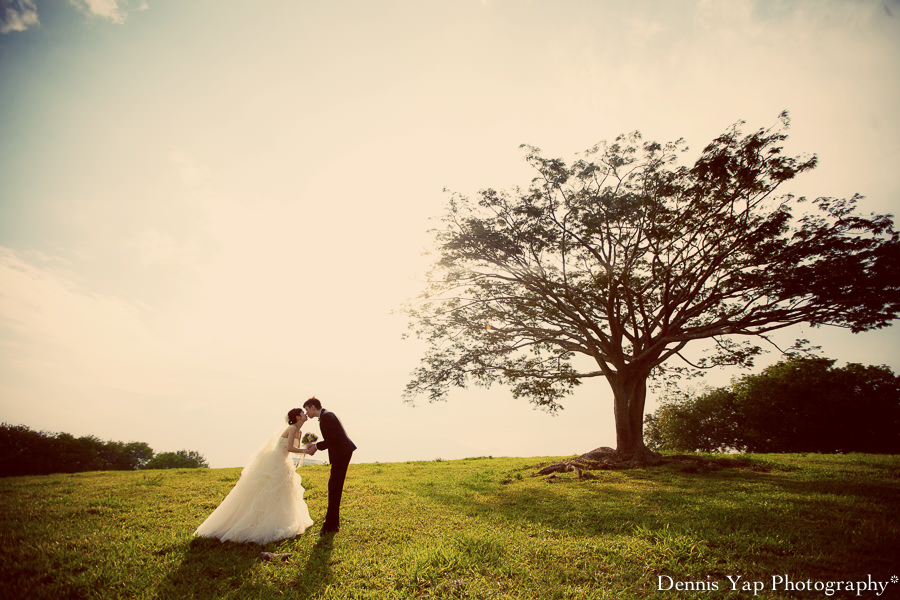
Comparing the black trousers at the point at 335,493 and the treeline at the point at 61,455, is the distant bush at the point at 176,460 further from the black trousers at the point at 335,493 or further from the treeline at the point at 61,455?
the black trousers at the point at 335,493

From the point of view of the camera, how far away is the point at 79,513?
9680mm

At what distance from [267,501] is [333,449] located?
169 cm

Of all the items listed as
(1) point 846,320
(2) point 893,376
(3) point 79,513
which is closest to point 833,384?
(2) point 893,376

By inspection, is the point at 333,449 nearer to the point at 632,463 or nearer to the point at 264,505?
the point at 264,505

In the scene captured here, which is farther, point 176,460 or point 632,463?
point 176,460

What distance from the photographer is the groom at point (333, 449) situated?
839cm

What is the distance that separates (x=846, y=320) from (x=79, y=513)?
2844 centimetres

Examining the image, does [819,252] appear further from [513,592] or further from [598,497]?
[513,592]

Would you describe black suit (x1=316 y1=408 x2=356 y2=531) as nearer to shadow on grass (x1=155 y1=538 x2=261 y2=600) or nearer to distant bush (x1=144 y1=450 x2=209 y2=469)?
shadow on grass (x1=155 y1=538 x2=261 y2=600)

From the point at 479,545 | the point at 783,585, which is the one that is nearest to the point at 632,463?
the point at 783,585

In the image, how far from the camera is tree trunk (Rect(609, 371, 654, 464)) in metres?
19.0

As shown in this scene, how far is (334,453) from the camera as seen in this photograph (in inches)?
337

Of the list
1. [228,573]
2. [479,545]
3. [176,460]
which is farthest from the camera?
[176,460]

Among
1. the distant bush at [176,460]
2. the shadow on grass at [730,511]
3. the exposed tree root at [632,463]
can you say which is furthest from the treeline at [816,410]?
the distant bush at [176,460]
